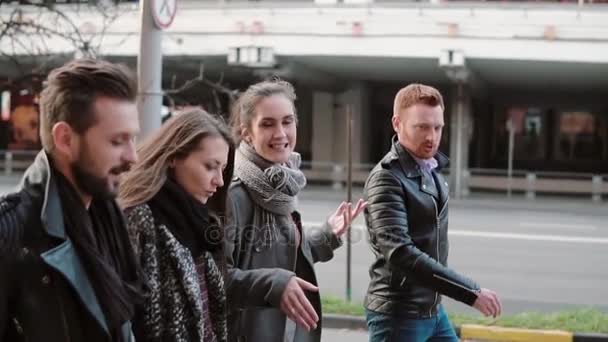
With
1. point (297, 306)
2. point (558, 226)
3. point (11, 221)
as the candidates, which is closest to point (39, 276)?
point (11, 221)

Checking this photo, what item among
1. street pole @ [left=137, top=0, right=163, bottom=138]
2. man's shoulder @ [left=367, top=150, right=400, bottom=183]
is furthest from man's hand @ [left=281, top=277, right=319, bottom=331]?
street pole @ [left=137, top=0, right=163, bottom=138]

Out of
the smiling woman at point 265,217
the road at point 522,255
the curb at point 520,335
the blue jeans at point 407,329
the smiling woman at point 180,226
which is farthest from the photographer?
the road at point 522,255

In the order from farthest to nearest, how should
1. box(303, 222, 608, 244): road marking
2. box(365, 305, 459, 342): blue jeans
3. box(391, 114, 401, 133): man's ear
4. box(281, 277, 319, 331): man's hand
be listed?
box(303, 222, 608, 244): road marking, box(391, 114, 401, 133): man's ear, box(365, 305, 459, 342): blue jeans, box(281, 277, 319, 331): man's hand

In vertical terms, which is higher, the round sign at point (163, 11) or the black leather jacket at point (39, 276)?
the round sign at point (163, 11)

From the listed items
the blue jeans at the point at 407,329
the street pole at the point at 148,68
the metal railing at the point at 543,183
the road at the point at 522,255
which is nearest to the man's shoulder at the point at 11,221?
the blue jeans at the point at 407,329

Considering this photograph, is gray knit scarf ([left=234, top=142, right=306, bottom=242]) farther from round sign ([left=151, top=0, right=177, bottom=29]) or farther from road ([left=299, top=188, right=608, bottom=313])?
road ([left=299, top=188, right=608, bottom=313])

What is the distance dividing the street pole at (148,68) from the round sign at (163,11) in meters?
0.04

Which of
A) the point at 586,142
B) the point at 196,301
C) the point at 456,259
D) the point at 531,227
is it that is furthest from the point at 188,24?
the point at 196,301

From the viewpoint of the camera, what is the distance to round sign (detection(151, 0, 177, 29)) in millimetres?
5836

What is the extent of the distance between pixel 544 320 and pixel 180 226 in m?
5.57

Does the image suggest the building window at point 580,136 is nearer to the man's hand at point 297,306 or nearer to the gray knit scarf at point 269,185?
the gray knit scarf at point 269,185

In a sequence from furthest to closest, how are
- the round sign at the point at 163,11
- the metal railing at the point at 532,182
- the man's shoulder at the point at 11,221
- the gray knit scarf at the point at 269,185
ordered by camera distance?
1. the metal railing at the point at 532,182
2. the round sign at the point at 163,11
3. the gray knit scarf at the point at 269,185
4. the man's shoulder at the point at 11,221

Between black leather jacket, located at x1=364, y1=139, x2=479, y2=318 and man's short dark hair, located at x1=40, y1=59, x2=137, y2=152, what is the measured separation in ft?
5.84

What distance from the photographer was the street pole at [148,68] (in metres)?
5.84
